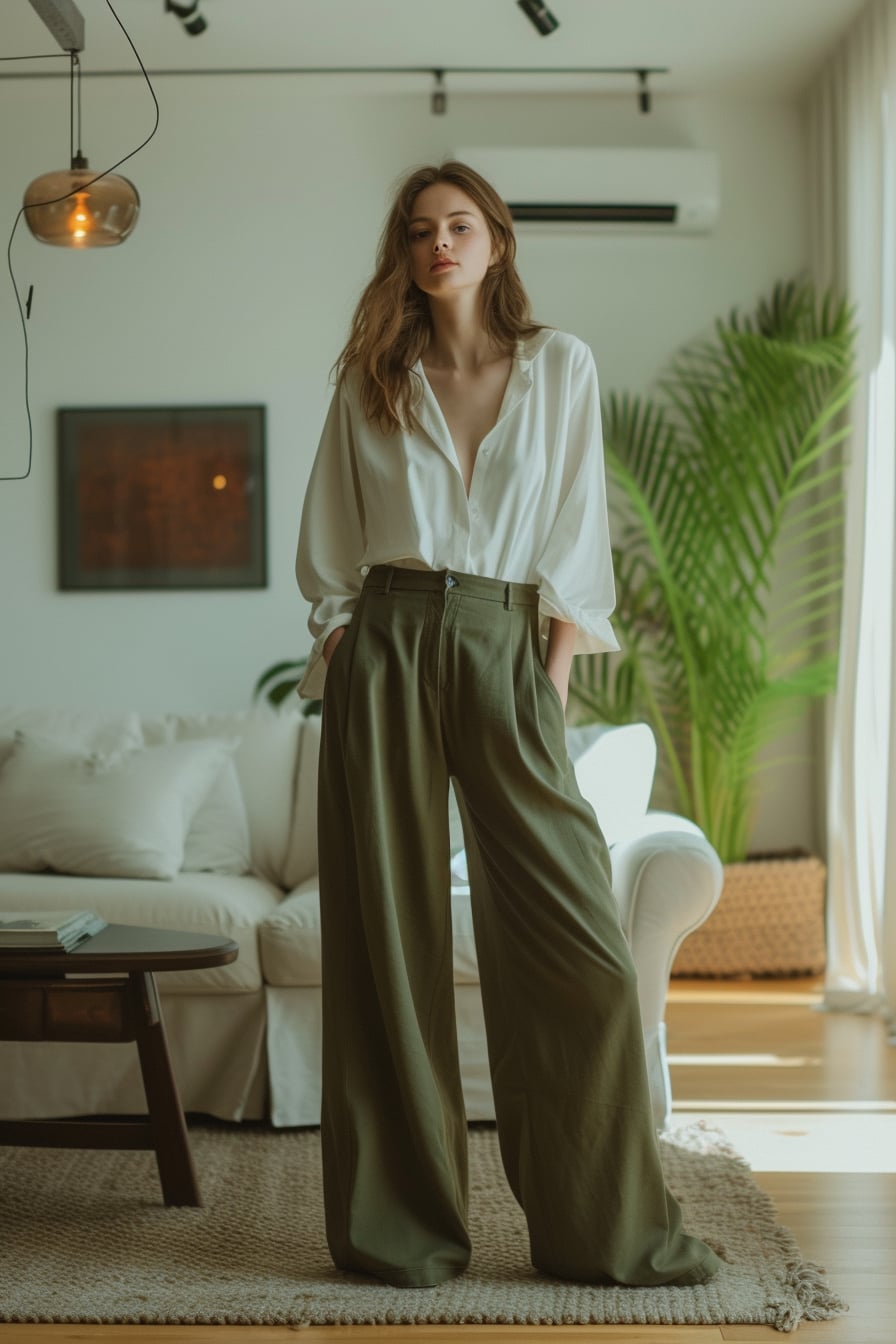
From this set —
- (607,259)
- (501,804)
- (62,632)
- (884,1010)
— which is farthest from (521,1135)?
(607,259)

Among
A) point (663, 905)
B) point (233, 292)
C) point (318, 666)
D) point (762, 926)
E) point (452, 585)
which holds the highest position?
point (233, 292)

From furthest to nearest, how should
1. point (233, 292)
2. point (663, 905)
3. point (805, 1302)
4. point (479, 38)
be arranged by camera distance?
point (233, 292) < point (479, 38) < point (663, 905) < point (805, 1302)

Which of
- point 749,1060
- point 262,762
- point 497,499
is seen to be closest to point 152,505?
point 262,762

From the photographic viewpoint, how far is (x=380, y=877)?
190 centimetres

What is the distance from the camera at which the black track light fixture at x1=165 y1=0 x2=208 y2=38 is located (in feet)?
12.6

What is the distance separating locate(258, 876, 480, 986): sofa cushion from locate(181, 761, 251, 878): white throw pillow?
471 mm

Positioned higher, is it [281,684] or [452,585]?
[452,585]

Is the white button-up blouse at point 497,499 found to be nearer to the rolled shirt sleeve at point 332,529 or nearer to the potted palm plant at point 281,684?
the rolled shirt sleeve at point 332,529

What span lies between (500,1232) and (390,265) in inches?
56.3

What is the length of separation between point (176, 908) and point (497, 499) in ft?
4.10

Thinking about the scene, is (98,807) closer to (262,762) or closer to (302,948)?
(262,762)

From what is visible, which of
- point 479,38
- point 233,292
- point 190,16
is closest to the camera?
point 190,16

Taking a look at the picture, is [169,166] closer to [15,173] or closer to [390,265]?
[15,173]

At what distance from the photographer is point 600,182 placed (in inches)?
174
